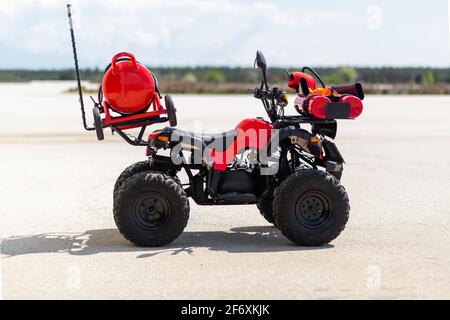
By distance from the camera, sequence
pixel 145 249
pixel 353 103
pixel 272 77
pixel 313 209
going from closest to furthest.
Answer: pixel 145 249
pixel 313 209
pixel 353 103
pixel 272 77

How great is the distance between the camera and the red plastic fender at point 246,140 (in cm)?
936

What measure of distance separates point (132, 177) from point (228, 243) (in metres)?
1.37

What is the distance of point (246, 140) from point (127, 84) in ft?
4.79

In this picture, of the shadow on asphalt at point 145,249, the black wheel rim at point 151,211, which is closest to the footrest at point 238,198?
the shadow on asphalt at point 145,249

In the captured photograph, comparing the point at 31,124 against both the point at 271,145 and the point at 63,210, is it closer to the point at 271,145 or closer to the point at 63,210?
the point at 63,210


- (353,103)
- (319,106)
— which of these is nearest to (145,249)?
(319,106)

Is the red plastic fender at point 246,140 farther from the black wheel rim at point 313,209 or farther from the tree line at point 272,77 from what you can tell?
the tree line at point 272,77

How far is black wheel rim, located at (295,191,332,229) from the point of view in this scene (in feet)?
30.3

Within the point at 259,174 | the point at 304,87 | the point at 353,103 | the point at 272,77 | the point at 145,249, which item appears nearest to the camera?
the point at 145,249

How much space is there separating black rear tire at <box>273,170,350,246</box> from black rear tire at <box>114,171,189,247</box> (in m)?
1.07

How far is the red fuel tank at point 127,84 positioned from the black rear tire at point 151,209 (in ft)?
2.64

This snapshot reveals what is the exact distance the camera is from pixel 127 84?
9.16 m

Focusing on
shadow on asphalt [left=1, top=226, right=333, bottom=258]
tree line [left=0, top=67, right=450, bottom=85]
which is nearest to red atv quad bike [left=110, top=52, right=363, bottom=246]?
shadow on asphalt [left=1, top=226, right=333, bottom=258]

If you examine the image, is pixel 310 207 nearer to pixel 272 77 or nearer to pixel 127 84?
pixel 127 84
